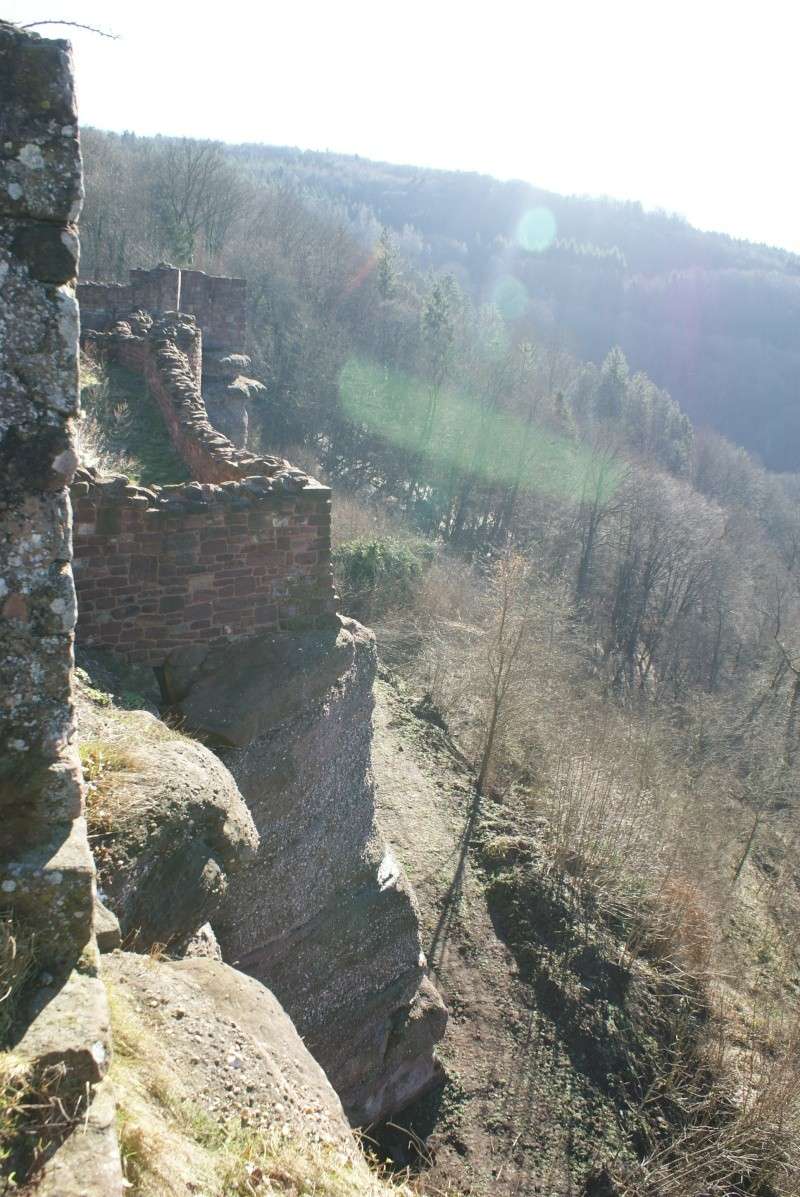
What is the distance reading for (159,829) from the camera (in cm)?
415

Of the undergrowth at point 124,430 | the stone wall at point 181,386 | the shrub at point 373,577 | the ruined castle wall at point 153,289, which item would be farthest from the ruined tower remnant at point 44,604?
the shrub at point 373,577

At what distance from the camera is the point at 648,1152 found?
356 inches

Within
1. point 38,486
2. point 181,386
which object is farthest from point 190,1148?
point 181,386

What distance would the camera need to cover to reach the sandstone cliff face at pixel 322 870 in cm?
647

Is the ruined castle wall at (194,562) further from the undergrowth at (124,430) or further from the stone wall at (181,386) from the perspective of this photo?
the undergrowth at (124,430)

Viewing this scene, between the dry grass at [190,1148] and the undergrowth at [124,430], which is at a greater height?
the undergrowth at [124,430]

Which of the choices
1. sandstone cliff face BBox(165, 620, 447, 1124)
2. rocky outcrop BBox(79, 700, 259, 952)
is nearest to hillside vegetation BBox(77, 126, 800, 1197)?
sandstone cliff face BBox(165, 620, 447, 1124)

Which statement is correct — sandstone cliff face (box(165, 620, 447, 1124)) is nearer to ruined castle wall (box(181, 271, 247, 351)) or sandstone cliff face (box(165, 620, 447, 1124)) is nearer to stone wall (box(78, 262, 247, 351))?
stone wall (box(78, 262, 247, 351))

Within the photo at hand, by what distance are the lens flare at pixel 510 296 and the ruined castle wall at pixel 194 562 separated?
84.4 m

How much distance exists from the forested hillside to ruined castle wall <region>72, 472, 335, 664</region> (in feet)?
115

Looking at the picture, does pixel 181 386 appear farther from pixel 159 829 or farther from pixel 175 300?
pixel 159 829

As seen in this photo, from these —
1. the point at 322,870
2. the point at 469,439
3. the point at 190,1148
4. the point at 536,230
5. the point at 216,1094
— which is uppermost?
the point at 536,230

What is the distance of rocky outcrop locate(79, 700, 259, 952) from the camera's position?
395 cm

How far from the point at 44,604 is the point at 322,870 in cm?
541
